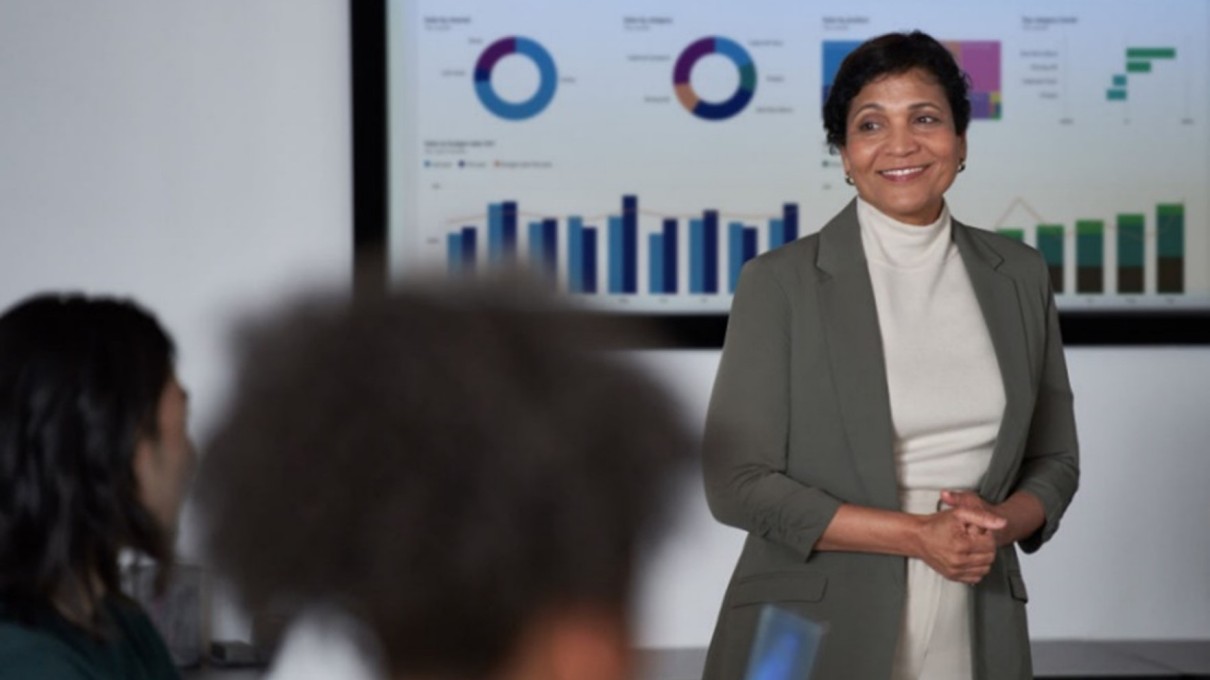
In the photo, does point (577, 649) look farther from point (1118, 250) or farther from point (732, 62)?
point (1118, 250)

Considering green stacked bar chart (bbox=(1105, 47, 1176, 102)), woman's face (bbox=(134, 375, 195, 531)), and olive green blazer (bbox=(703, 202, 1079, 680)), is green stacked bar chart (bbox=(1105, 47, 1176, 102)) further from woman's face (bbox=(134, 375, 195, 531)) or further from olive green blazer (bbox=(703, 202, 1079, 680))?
woman's face (bbox=(134, 375, 195, 531))

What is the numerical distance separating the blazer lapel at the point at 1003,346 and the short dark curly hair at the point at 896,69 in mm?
177

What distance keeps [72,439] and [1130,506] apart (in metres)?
3.28

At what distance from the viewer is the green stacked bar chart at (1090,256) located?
153 inches

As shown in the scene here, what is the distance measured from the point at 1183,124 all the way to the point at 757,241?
1.08 meters

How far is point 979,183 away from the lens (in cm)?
386

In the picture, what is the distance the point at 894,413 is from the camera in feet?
7.09

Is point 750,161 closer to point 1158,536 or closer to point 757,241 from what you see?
point 757,241

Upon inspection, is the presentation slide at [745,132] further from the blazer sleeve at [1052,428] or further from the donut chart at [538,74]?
the blazer sleeve at [1052,428]

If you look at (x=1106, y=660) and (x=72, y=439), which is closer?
(x=72, y=439)

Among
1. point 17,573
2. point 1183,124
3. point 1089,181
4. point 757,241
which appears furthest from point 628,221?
point 17,573

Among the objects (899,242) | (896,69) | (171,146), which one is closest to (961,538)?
(899,242)

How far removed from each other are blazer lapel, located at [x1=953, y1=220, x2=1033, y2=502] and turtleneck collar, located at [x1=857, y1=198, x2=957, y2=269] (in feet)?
0.19

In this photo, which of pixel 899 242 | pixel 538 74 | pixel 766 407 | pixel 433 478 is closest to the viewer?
pixel 433 478
